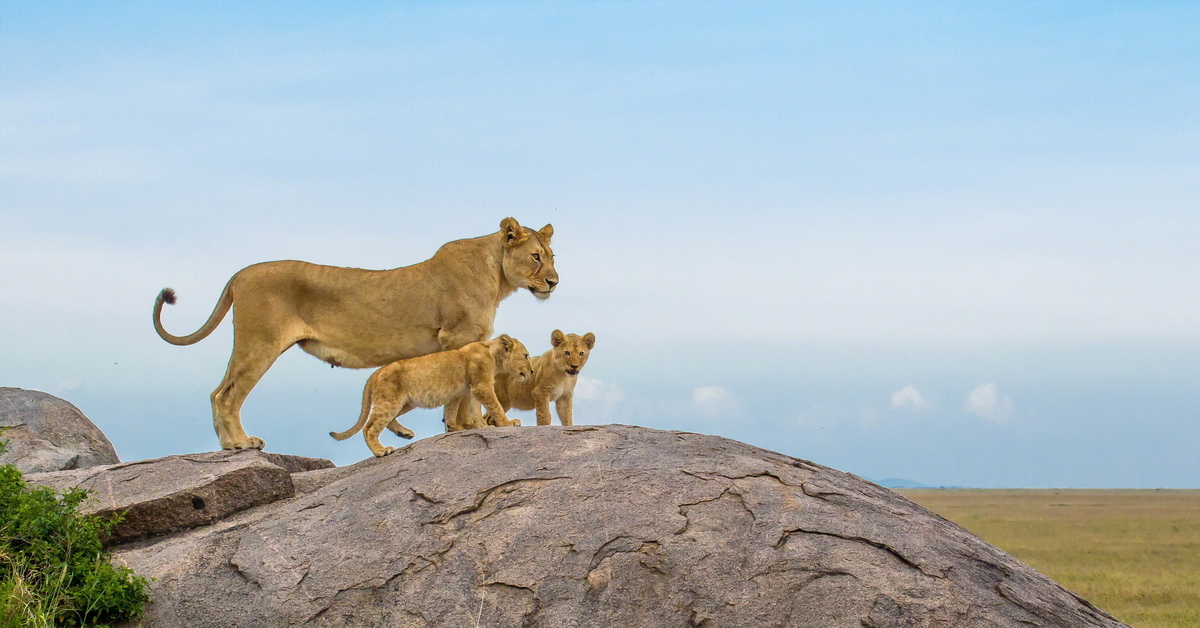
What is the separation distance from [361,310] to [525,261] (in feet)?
5.52

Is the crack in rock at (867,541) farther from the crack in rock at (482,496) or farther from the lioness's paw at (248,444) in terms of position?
the lioness's paw at (248,444)

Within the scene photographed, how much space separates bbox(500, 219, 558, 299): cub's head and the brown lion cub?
0.79 meters

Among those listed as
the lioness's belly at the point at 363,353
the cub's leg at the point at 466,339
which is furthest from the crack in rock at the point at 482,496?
the lioness's belly at the point at 363,353

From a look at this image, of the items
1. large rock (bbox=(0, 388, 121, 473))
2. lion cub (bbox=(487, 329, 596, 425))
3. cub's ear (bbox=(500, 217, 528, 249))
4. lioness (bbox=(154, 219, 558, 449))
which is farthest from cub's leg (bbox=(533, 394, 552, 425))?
large rock (bbox=(0, 388, 121, 473))

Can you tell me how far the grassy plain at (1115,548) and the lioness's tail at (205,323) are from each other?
36.4 ft

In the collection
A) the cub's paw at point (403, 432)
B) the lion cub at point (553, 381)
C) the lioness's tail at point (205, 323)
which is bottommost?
the cub's paw at point (403, 432)

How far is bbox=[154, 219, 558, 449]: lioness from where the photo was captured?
1097 centimetres

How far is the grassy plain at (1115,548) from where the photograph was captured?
23781mm

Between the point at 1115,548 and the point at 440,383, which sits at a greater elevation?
the point at 440,383

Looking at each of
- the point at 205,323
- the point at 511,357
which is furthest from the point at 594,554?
the point at 205,323

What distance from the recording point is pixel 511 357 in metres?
10.8

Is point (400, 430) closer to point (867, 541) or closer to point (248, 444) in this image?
point (248, 444)

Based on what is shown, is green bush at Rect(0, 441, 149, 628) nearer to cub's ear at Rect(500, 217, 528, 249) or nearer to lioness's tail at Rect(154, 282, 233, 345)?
lioness's tail at Rect(154, 282, 233, 345)

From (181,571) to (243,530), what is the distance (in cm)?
56
